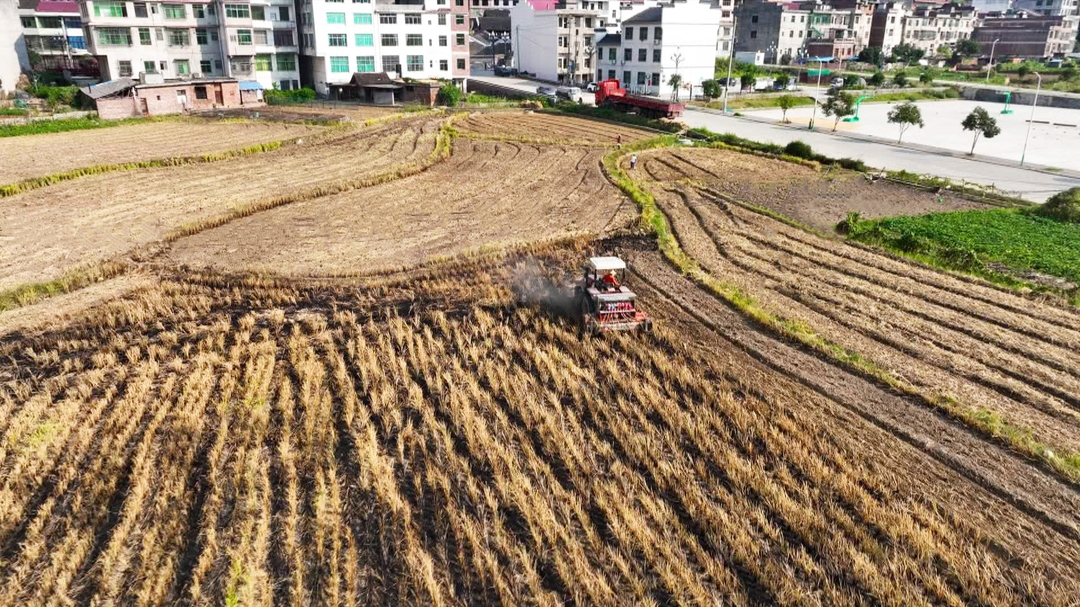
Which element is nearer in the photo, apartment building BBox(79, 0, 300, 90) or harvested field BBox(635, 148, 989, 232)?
harvested field BBox(635, 148, 989, 232)

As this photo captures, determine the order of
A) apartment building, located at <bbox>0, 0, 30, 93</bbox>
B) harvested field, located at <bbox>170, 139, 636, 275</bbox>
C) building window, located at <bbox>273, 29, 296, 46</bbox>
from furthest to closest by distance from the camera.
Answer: building window, located at <bbox>273, 29, 296, 46</bbox> → apartment building, located at <bbox>0, 0, 30, 93</bbox> → harvested field, located at <bbox>170, 139, 636, 275</bbox>

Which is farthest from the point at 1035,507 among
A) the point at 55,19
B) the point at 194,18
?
the point at 55,19

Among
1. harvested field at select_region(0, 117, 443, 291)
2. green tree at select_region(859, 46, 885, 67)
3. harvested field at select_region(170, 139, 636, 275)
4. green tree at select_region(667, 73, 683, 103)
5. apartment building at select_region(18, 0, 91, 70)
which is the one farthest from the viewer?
green tree at select_region(859, 46, 885, 67)

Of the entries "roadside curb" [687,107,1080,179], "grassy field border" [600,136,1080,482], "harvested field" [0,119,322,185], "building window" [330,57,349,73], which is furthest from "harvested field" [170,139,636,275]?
"building window" [330,57,349,73]

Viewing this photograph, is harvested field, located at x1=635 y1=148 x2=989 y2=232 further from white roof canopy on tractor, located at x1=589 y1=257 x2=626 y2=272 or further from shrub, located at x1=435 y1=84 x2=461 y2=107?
shrub, located at x1=435 y1=84 x2=461 y2=107

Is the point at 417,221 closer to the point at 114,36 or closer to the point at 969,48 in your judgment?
the point at 114,36

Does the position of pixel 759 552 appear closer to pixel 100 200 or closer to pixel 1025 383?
pixel 1025 383

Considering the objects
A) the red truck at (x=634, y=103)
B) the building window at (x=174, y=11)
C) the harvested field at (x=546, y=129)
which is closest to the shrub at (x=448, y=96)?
the harvested field at (x=546, y=129)
